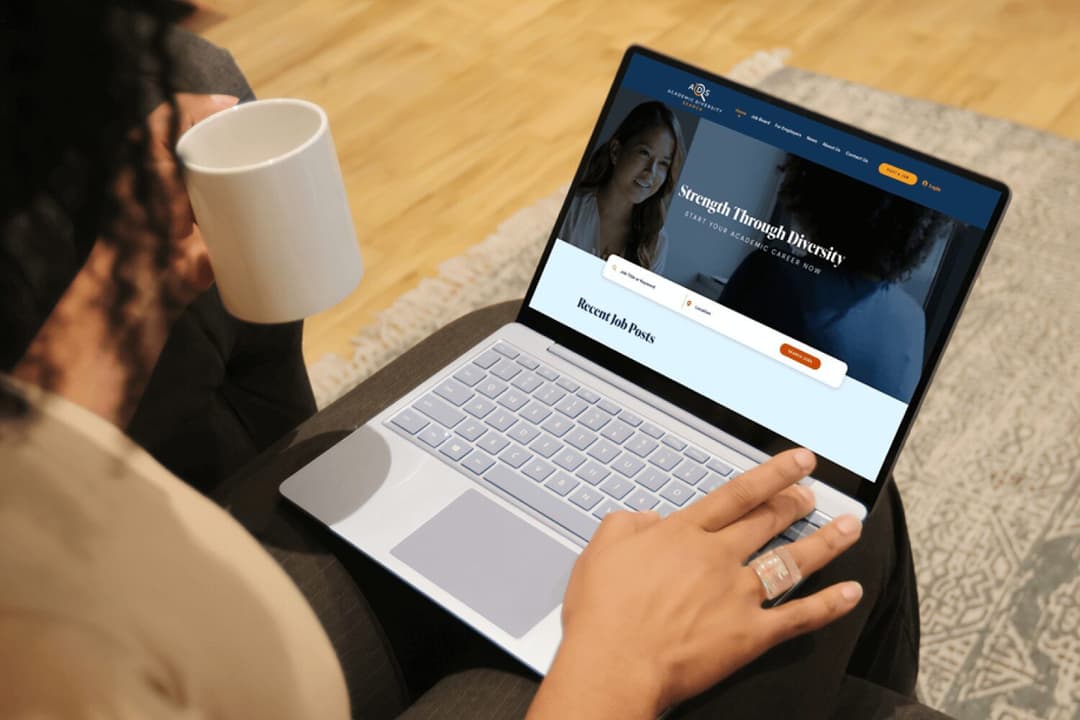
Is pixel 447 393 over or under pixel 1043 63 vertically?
under

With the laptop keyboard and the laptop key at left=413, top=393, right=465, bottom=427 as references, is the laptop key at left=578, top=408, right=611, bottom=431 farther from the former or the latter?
the laptop key at left=413, top=393, right=465, bottom=427

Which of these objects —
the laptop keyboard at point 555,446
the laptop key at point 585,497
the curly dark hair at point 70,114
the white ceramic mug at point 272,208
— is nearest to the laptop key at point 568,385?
the laptop keyboard at point 555,446

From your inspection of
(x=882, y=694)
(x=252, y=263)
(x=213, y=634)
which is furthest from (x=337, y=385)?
(x=213, y=634)

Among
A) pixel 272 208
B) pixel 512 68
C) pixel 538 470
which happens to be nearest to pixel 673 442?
pixel 538 470

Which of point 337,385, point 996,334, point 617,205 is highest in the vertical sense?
point 617,205

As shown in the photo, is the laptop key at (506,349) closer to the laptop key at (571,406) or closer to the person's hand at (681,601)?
the laptop key at (571,406)

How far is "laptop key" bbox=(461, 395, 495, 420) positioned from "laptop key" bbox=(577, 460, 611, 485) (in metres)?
0.10

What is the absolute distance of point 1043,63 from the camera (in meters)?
2.33

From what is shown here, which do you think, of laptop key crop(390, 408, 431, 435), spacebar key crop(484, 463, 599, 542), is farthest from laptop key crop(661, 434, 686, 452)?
laptop key crop(390, 408, 431, 435)

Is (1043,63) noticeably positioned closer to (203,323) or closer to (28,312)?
(203,323)

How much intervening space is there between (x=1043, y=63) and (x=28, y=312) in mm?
2370

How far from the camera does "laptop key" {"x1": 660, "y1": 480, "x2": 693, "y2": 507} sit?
83cm

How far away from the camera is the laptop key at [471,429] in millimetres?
887

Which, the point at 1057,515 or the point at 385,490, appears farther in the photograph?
the point at 1057,515
